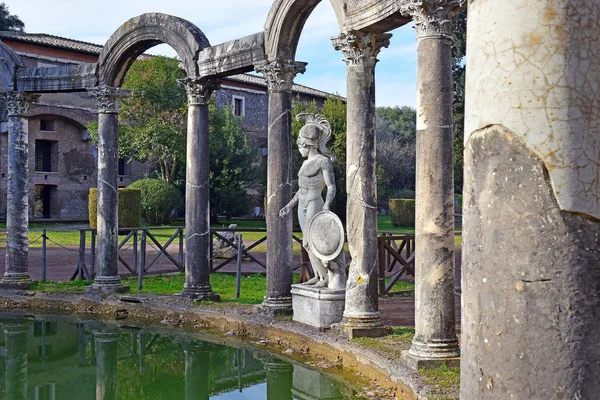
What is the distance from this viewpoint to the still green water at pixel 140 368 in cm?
659

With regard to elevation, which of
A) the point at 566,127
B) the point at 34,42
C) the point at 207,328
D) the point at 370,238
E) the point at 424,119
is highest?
the point at 34,42

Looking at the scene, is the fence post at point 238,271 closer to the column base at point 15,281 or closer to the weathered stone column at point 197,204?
the weathered stone column at point 197,204

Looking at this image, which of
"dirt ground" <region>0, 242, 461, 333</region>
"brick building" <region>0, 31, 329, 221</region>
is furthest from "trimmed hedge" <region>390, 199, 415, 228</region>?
"dirt ground" <region>0, 242, 461, 333</region>

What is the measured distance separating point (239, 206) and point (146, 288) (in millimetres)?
20161

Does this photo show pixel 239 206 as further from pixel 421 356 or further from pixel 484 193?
pixel 484 193

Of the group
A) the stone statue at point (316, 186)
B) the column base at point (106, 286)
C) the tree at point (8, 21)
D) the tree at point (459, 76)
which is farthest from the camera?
the tree at point (8, 21)

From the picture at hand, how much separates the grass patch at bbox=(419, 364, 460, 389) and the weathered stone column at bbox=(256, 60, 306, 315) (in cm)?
326

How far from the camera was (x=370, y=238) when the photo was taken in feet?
23.8

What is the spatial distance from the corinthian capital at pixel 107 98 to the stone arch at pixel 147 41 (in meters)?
0.12

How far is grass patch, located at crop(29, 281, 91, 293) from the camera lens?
11.1m

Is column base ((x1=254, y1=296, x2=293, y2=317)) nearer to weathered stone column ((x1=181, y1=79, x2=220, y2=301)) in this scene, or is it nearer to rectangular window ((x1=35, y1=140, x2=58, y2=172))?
weathered stone column ((x1=181, y1=79, x2=220, y2=301))

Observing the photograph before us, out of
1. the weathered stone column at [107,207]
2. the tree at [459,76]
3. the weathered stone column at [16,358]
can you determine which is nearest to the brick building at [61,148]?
the tree at [459,76]

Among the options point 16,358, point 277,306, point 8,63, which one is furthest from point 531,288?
point 8,63

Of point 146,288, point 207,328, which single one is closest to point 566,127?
point 207,328
